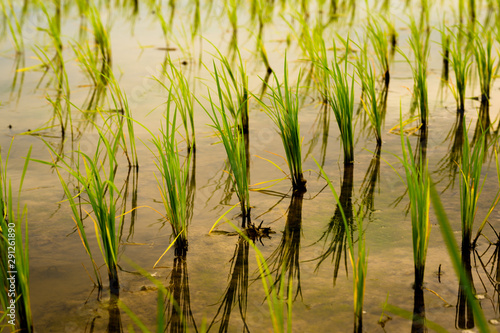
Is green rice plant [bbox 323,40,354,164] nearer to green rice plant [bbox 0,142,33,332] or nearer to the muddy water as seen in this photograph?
the muddy water

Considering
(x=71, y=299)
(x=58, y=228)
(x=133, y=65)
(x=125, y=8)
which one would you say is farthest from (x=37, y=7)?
(x=71, y=299)

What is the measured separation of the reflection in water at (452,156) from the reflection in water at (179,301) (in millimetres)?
1441

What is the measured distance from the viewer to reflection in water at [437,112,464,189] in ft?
9.39

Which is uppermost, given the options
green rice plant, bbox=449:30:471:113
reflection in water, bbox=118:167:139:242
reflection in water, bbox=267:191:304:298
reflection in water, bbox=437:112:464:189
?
green rice plant, bbox=449:30:471:113

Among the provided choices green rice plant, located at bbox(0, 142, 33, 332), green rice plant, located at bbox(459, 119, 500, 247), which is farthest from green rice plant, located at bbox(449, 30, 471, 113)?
green rice plant, located at bbox(0, 142, 33, 332)

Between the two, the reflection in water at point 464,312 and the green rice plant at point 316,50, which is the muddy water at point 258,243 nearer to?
the reflection in water at point 464,312

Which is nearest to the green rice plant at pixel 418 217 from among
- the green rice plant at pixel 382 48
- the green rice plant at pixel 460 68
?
the green rice plant at pixel 460 68

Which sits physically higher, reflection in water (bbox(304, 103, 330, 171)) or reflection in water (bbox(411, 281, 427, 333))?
reflection in water (bbox(304, 103, 330, 171))

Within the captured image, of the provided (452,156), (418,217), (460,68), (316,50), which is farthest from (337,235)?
(460,68)

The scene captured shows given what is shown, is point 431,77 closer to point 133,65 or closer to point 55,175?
point 133,65

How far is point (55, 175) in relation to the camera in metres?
2.83

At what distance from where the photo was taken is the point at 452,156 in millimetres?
3119

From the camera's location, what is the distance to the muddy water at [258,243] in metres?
1.81

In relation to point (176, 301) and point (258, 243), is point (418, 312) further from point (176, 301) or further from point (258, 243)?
point (176, 301)
